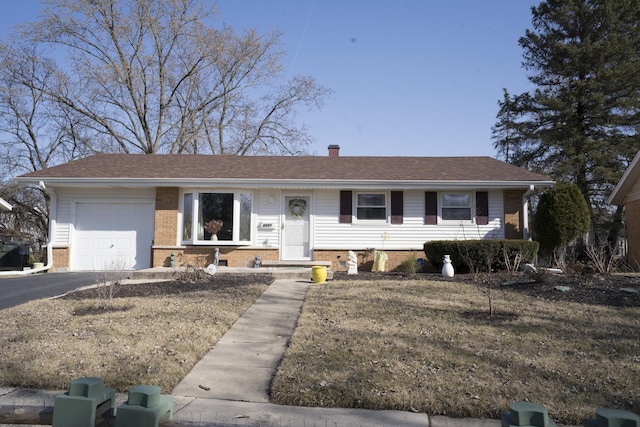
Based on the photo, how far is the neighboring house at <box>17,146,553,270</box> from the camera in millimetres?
15070

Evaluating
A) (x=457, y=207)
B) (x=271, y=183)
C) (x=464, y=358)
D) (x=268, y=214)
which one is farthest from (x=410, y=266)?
(x=464, y=358)

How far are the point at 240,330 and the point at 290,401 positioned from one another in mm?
2676

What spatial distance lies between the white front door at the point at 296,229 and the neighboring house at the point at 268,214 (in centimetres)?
3

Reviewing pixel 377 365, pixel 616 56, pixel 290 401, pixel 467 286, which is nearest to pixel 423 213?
pixel 467 286

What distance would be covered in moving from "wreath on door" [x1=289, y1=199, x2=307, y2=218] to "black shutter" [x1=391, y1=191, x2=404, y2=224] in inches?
113

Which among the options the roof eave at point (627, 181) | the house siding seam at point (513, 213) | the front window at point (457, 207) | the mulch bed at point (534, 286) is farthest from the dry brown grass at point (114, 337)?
the roof eave at point (627, 181)

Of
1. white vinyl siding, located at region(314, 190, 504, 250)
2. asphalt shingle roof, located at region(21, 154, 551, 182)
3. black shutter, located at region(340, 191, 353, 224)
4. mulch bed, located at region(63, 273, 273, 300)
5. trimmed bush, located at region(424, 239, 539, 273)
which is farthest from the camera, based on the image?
black shutter, located at region(340, 191, 353, 224)

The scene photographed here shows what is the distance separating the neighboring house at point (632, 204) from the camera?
15734 mm

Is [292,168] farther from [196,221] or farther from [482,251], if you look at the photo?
[482,251]

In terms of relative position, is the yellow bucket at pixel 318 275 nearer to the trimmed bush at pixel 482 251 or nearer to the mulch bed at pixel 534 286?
the mulch bed at pixel 534 286

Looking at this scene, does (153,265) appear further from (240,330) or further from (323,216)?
(240,330)

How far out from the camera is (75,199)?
609 inches

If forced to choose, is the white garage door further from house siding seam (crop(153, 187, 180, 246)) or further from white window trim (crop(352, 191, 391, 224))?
white window trim (crop(352, 191, 391, 224))

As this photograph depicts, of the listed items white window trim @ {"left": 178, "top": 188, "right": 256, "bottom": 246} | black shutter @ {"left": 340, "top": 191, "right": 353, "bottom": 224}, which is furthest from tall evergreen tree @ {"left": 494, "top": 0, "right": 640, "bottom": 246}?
white window trim @ {"left": 178, "top": 188, "right": 256, "bottom": 246}
